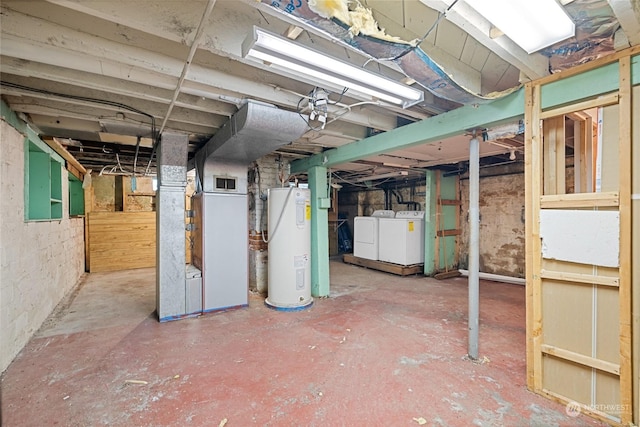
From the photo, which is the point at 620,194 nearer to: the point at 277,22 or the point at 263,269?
the point at 277,22

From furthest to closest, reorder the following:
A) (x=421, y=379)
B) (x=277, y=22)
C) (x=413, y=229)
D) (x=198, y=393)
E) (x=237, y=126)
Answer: (x=413, y=229), (x=237, y=126), (x=421, y=379), (x=198, y=393), (x=277, y=22)

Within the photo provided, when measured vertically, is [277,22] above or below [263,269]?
above

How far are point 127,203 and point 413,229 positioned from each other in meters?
6.48

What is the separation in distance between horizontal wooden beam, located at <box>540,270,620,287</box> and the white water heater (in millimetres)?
2461

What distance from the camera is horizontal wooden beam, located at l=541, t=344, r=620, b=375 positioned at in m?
1.61

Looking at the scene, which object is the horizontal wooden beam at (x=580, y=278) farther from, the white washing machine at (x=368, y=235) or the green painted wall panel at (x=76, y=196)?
the green painted wall panel at (x=76, y=196)

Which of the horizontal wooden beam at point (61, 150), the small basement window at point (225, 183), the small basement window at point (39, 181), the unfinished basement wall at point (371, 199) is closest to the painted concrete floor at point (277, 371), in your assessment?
the small basement window at point (39, 181)

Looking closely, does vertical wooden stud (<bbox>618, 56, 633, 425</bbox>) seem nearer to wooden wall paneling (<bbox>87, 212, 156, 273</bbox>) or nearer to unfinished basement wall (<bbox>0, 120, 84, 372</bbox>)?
unfinished basement wall (<bbox>0, 120, 84, 372</bbox>)

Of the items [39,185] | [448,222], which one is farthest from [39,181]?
[448,222]

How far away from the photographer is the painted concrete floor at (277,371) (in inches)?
67.2

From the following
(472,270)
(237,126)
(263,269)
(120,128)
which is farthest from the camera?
(263,269)

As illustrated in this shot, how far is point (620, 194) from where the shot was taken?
1582 millimetres

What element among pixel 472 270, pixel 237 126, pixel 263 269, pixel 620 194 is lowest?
pixel 263 269

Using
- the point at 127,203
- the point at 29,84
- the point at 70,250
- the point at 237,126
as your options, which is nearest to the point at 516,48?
the point at 237,126
